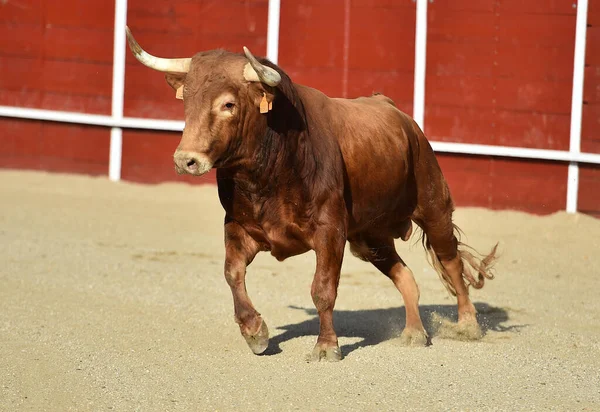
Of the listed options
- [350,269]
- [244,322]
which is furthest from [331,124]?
[350,269]

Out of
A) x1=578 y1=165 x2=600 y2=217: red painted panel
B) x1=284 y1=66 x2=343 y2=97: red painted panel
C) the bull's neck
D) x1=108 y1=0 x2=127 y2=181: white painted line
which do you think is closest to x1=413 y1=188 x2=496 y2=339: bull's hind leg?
the bull's neck

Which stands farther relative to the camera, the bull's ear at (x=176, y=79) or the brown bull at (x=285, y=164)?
the bull's ear at (x=176, y=79)

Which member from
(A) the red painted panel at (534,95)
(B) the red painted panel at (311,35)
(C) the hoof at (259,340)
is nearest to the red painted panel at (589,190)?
(A) the red painted panel at (534,95)

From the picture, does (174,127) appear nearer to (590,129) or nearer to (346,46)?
(346,46)

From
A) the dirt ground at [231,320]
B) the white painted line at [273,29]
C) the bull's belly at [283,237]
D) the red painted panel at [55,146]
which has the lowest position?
the dirt ground at [231,320]

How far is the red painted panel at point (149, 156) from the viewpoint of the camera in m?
11.3

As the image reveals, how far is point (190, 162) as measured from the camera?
16.1 ft

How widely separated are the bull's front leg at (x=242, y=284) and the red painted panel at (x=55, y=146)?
20.2ft

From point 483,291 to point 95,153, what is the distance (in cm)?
516

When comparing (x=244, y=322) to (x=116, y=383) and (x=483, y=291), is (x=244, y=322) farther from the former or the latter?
(x=483, y=291)

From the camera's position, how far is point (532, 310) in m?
7.12

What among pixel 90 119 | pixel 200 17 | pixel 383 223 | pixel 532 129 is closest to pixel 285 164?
pixel 383 223

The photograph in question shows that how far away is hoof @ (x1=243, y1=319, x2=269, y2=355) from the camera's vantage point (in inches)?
213

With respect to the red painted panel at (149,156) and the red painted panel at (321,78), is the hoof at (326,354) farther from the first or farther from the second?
the red painted panel at (149,156)
